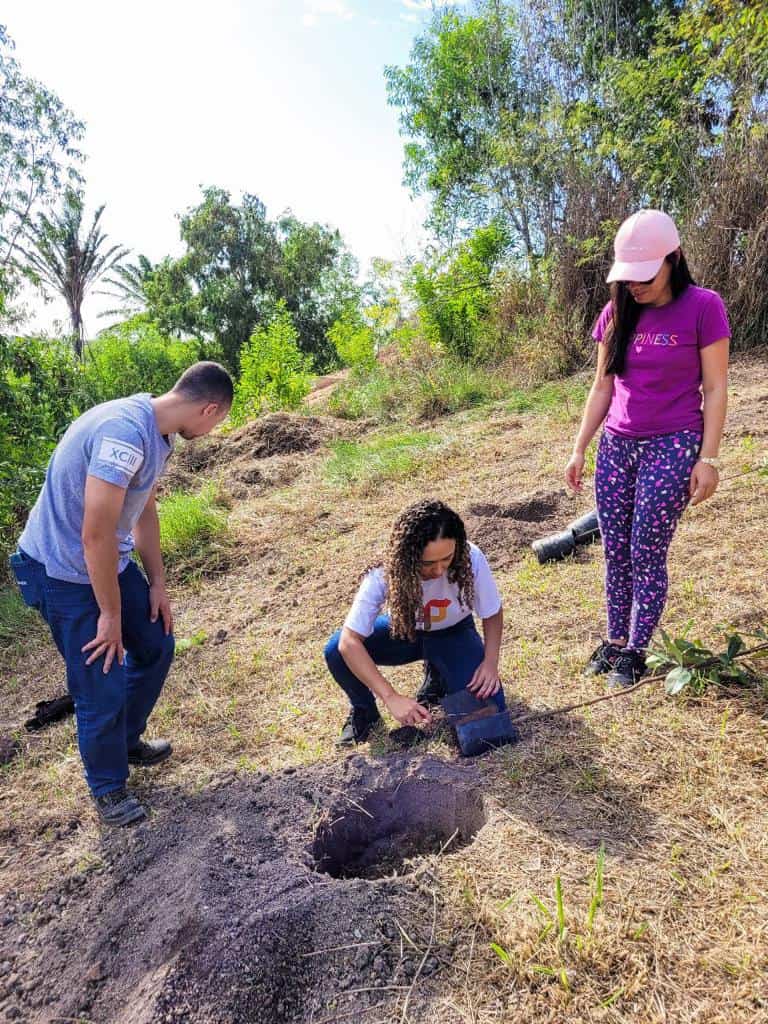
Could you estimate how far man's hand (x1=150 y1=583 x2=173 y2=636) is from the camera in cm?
262

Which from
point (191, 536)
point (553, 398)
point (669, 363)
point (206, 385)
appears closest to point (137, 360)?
point (553, 398)

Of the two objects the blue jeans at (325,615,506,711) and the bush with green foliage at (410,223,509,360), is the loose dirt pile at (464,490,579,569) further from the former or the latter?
the bush with green foliage at (410,223,509,360)

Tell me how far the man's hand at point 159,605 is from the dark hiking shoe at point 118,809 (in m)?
0.60

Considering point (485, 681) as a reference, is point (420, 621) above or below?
above

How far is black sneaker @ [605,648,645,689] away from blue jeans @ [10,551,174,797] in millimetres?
1760

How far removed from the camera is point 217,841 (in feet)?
7.07

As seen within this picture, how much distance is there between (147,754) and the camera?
9.32 ft

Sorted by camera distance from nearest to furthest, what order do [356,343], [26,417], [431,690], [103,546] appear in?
A: [103,546], [431,690], [26,417], [356,343]

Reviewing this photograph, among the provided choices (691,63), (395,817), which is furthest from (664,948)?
(691,63)

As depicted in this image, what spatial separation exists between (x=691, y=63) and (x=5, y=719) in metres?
11.5

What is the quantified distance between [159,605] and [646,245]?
7.01ft

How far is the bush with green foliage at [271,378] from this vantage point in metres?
10.8

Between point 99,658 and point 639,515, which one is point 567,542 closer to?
point 639,515

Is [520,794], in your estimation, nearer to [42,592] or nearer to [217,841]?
[217,841]
